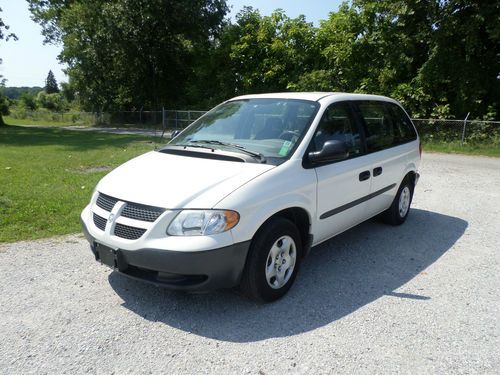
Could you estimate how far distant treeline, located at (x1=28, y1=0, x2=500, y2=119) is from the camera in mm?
15594

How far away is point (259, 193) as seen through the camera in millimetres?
3293

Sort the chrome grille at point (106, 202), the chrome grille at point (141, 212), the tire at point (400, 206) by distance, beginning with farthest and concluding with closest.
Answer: the tire at point (400, 206) < the chrome grille at point (106, 202) < the chrome grille at point (141, 212)

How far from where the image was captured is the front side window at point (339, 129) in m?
4.08

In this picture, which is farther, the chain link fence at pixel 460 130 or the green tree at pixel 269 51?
the green tree at pixel 269 51

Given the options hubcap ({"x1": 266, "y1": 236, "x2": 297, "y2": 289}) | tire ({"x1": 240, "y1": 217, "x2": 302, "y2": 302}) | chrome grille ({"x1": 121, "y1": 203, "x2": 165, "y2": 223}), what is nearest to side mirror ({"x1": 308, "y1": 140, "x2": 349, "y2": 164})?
tire ({"x1": 240, "y1": 217, "x2": 302, "y2": 302})

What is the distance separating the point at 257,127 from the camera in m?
4.26

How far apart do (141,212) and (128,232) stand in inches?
7.6

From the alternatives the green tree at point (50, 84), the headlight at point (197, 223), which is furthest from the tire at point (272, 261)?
the green tree at point (50, 84)

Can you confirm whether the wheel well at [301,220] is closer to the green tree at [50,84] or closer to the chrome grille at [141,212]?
the chrome grille at [141,212]

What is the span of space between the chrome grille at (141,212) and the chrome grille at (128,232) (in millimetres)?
85

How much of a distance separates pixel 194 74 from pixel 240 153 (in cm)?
2689

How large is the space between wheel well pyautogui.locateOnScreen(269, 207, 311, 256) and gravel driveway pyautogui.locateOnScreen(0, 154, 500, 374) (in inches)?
16.9

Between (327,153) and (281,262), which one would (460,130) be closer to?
(327,153)

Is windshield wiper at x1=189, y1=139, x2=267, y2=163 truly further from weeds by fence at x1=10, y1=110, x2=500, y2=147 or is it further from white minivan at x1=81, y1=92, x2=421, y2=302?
weeds by fence at x1=10, y1=110, x2=500, y2=147
